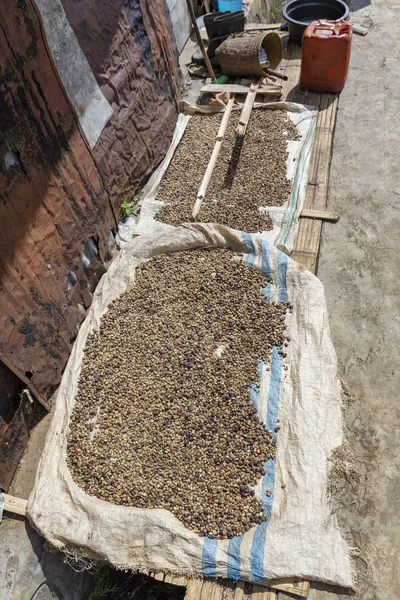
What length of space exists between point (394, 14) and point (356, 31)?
963 mm

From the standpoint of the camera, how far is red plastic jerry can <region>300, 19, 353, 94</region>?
5.30 metres

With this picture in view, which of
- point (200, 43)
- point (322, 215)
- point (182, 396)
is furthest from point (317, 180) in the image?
point (182, 396)

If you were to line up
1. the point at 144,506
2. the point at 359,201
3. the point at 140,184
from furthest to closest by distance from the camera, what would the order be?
the point at 140,184 < the point at 359,201 < the point at 144,506

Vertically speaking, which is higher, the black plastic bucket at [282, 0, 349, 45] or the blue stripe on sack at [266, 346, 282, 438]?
the black plastic bucket at [282, 0, 349, 45]

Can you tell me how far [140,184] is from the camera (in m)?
5.05

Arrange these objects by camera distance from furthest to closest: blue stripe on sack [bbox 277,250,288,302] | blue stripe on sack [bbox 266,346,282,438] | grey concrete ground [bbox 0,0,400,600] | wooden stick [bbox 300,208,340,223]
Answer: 1. wooden stick [bbox 300,208,340,223]
2. blue stripe on sack [bbox 277,250,288,302]
3. blue stripe on sack [bbox 266,346,282,438]
4. grey concrete ground [bbox 0,0,400,600]

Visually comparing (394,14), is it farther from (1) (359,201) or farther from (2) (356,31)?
(1) (359,201)

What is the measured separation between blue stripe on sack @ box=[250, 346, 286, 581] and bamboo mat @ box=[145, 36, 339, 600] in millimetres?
140

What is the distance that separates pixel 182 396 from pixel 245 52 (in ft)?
15.5

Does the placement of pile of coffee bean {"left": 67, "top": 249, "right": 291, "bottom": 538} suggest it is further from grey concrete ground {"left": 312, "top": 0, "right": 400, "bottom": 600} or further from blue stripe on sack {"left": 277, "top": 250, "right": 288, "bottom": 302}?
grey concrete ground {"left": 312, "top": 0, "right": 400, "bottom": 600}

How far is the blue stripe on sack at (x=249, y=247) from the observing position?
3996 millimetres

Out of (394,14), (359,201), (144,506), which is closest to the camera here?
(144,506)

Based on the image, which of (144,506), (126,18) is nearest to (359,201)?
(126,18)

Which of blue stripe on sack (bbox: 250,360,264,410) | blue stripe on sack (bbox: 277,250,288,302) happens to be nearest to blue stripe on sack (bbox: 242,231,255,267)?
blue stripe on sack (bbox: 277,250,288,302)
